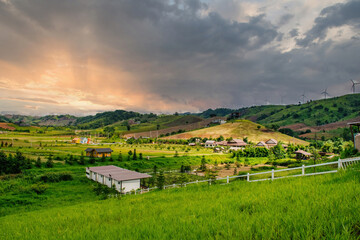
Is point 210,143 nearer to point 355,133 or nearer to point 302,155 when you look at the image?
point 302,155

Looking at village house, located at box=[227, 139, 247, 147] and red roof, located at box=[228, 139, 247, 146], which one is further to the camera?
red roof, located at box=[228, 139, 247, 146]

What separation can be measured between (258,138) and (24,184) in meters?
147

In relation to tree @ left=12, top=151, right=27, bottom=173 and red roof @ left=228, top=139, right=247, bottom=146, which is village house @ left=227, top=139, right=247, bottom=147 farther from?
tree @ left=12, top=151, right=27, bottom=173

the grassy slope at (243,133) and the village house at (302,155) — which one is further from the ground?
the grassy slope at (243,133)

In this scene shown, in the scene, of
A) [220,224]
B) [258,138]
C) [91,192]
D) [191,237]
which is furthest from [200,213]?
[258,138]

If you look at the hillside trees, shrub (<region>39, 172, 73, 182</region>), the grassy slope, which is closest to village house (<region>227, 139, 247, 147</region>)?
the grassy slope

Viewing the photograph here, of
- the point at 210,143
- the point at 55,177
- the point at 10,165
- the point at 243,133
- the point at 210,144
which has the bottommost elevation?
the point at 55,177

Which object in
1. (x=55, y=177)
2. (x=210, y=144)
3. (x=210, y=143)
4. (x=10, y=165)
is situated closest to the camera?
(x=55, y=177)

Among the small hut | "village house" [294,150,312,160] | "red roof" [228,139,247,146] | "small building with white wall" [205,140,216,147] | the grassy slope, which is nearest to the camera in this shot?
the small hut

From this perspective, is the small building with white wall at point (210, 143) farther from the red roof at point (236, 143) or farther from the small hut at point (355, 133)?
the small hut at point (355, 133)

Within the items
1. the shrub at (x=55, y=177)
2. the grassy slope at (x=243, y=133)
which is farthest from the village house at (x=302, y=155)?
the shrub at (x=55, y=177)

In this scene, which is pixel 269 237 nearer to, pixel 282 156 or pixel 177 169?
pixel 177 169

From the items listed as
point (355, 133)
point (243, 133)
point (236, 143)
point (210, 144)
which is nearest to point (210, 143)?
point (210, 144)

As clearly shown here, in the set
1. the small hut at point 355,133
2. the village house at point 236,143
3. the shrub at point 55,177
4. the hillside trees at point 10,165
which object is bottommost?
the shrub at point 55,177
